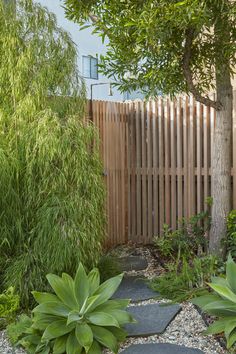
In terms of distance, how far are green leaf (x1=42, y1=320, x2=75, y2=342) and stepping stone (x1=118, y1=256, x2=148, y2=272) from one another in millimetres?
2178

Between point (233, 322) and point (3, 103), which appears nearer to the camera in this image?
point (233, 322)

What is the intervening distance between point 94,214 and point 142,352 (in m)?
1.42

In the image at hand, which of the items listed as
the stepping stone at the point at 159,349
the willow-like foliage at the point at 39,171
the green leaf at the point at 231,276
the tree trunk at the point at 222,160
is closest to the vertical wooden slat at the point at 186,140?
the tree trunk at the point at 222,160

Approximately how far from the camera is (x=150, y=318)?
11.9 ft

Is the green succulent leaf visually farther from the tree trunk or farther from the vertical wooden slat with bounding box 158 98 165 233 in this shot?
the vertical wooden slat with bounding box 158 98 165 233

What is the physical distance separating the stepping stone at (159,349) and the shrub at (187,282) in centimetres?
86

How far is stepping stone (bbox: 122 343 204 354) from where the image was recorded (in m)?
3.05

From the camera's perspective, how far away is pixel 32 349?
10.1 ft

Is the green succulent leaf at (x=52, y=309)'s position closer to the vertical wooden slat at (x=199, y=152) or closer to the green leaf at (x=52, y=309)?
the green leaf at (x=52, y=309)

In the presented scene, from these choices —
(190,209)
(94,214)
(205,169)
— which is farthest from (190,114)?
(94,214)

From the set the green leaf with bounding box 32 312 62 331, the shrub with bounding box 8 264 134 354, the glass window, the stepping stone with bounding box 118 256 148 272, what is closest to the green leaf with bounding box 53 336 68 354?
the shrub with bounding box 8 264 134 354

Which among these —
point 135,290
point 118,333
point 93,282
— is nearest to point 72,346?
point 118,333

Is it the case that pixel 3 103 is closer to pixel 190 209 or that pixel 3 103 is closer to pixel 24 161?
pixel 24 161

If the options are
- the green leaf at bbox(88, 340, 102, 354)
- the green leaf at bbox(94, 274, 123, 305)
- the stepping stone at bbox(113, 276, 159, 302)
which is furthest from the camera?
the stepping stone at bbox(113, 276, 159, 302)
